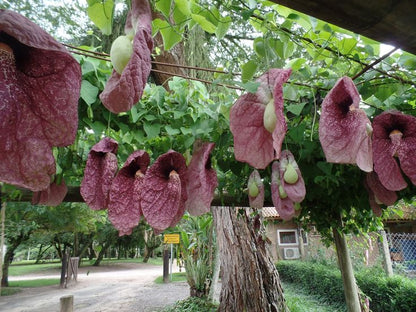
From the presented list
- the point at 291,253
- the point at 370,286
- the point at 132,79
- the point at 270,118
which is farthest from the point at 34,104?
the point at 291,253

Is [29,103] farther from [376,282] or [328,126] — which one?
[376,282]

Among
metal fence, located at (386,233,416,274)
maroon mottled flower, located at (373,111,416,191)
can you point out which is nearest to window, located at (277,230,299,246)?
metal fence, located at (386,233,416,274)

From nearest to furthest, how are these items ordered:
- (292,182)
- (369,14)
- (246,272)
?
(369,14) → (292,182) → (246,272)

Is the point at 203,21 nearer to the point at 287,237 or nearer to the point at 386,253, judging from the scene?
the point at 386,253

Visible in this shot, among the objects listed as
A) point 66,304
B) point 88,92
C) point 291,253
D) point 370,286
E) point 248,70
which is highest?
point 88,92

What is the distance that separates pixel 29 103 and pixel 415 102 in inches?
66.6

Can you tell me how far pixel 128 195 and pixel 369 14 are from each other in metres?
0.69

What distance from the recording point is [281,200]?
1.06 metres

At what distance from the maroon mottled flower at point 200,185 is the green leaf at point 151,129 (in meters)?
0.43

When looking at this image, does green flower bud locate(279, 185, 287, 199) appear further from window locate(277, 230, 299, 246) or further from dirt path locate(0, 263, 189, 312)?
window locate(277, 230, 299, 246)

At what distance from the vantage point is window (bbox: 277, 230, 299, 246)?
11.6 meters

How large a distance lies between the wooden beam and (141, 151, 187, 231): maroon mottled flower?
20.6 inches

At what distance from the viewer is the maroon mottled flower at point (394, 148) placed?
32.7 inches

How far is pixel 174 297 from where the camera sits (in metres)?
7.74
